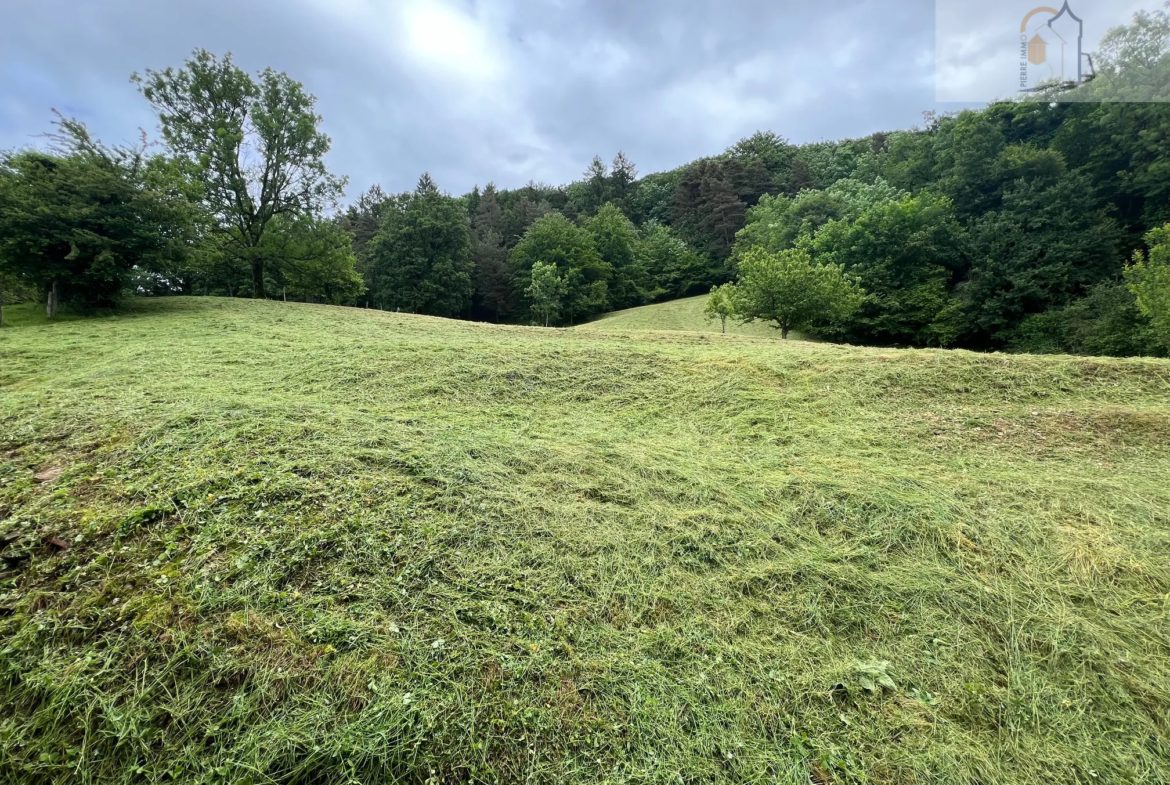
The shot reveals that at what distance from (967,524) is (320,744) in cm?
417

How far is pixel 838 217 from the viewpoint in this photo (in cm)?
2794

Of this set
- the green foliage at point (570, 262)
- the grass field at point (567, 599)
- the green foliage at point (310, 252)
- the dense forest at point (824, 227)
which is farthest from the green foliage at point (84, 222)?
the green foliage at point (570, 262)

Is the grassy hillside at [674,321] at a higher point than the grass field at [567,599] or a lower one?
higher

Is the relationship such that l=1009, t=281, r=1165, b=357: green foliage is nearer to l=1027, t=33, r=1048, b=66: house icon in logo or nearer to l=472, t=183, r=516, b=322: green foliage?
l=1027, t=33, r=1048, b=66: house icon in logo

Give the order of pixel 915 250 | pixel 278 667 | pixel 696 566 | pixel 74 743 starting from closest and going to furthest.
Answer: pixel 74 743 < pixel 278 667 < pixel 696 566 < pixel 915 250

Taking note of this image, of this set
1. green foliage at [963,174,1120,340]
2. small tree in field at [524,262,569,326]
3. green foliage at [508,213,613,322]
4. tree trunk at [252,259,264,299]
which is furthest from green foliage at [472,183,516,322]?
green foliage at [963,174,1120,340]

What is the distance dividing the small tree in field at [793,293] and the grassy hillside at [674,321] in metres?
5.24

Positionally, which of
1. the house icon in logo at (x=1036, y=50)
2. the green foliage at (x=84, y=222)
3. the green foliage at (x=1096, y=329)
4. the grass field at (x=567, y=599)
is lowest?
the grass field at (x=567, y=599)

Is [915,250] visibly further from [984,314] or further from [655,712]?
[655,712]

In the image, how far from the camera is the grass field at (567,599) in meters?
1.83

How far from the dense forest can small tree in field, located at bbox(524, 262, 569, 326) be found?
5.7 inches

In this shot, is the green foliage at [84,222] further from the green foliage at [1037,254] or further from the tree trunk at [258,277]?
the green foliage at [1037,254]

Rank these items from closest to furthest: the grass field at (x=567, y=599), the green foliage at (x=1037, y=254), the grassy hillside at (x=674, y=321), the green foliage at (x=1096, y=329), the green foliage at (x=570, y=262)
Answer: the grass field at (x=567, y=599) → the green foliage at (x=1096, y=329) → the green foliage at (x=1037, y=254) → the grassy hillside at (x=674, y=321) → the green foliage at (x=570, y=262)

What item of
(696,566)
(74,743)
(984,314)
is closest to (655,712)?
(696,566)
